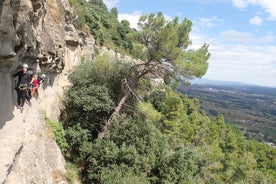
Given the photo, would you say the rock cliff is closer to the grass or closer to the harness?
the grass

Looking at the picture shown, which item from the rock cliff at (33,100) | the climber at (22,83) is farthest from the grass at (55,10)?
the climber at (22,83)

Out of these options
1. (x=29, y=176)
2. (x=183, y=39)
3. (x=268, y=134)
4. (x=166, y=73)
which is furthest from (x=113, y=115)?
(x=268, y=134)

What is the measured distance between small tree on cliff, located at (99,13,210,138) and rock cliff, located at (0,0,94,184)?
5762 mm

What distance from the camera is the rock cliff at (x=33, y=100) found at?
508 inches

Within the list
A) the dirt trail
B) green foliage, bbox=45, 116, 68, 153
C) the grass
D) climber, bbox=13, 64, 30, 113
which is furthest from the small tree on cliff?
climber, bbox=13, 64, 30, 113

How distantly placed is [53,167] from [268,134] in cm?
17712

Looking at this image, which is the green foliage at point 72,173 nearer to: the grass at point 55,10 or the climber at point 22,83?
the climber at point 22,83

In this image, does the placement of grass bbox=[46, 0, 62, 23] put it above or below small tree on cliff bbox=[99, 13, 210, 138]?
above

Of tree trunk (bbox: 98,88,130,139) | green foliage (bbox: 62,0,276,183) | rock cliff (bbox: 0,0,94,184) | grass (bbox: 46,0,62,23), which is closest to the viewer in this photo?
rock cliff (bbox: 0,0,94,184)

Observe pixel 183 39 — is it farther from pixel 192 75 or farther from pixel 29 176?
pixel 29 176

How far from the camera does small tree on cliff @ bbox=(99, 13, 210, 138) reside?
25531 millimetres

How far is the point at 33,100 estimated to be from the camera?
68.1ft

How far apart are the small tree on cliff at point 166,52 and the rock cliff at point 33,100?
18.9 feet

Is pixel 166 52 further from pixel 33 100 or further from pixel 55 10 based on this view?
pixel 33 100
